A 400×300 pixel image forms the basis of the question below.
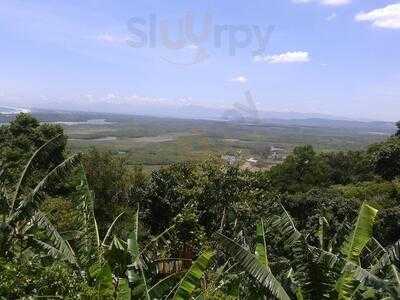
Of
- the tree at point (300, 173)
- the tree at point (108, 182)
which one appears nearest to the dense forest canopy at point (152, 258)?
the tree at point (108, 182)

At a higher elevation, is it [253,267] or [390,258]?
[253,267]

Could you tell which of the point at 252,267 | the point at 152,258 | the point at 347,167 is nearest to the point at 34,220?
the point at 152,258

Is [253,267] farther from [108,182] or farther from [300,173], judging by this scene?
[300,173]

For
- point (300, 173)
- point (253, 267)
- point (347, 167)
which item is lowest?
point (347, 167)

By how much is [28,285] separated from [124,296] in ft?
6.12

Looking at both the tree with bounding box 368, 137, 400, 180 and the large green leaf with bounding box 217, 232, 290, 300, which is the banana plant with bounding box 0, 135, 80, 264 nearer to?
the large green leaf with bounding box 217, 232, 290, 300

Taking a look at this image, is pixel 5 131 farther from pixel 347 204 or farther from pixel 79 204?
pixel 79 204

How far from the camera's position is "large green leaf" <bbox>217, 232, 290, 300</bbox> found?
29.6ft

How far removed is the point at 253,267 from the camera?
9.11 m

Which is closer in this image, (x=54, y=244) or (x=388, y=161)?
(x=54, y=244)

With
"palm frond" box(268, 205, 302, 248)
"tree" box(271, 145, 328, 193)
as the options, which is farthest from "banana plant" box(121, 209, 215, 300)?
"tree" box(271, 145, 328, 193)

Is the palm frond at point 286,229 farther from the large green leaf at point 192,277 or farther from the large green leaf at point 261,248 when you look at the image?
the large green leaf at point 192,277

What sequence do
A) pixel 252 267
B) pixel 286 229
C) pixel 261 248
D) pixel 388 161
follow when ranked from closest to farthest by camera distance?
pixel 252 267 → pixel 286 229 → pixel 261 248 → pixel 388 161

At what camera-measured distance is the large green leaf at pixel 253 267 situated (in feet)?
29.6
